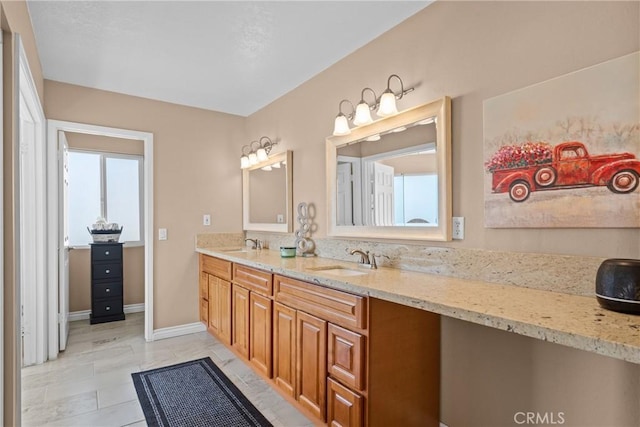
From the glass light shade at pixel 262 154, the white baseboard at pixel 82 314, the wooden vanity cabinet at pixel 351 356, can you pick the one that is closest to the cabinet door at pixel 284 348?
the wooden vanity cabinet at pixel 351 356

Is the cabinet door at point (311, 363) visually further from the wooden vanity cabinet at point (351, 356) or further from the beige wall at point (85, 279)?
the beige wall at point (85, 279)

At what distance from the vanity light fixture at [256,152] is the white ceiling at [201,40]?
55cm

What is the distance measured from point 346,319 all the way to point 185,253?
100 inches

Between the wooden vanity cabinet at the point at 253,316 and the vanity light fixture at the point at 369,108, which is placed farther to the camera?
the wooden vanity cabinet at the point at 253,316

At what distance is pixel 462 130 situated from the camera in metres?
1.82

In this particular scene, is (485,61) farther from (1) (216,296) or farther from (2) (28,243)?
(2) (28,243)

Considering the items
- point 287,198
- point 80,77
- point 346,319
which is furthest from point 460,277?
point 80,77

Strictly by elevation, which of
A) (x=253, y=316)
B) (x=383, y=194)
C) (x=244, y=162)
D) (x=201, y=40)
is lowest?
(x=253, y=316)

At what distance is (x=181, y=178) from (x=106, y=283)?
65.7 inches

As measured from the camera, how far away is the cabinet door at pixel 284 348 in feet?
6.88

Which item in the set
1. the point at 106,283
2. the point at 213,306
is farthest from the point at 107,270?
the point at 213,306

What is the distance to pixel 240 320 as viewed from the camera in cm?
279

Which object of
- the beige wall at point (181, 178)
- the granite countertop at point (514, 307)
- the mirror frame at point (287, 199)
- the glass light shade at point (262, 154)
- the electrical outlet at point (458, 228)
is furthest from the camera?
the glass light shade at point (262, 154)

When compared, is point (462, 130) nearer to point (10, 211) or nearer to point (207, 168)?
point (10, 211)
